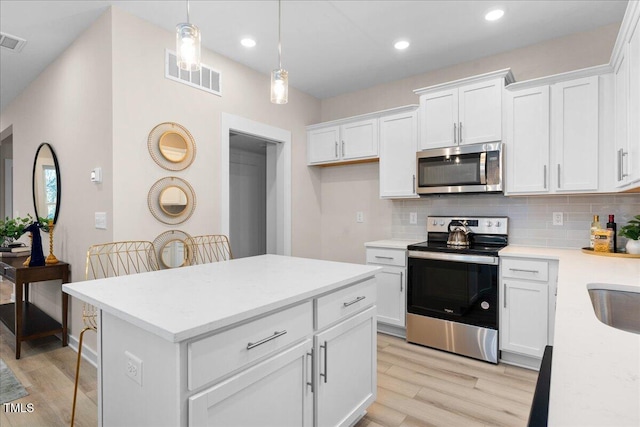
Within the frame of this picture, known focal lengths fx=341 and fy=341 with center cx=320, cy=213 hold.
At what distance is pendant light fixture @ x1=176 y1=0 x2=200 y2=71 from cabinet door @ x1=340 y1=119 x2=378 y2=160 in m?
2.42

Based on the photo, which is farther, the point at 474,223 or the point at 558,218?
the point at 474,223

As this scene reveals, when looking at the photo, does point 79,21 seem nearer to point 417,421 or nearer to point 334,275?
point 334,275

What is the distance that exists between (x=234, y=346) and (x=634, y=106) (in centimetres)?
241

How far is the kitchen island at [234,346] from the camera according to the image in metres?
1.04

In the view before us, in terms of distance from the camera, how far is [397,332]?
3348mm

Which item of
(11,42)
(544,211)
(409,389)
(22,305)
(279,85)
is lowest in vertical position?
(409,389)

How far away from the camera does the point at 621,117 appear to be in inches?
88.0

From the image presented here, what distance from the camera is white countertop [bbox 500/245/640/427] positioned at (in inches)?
21.0

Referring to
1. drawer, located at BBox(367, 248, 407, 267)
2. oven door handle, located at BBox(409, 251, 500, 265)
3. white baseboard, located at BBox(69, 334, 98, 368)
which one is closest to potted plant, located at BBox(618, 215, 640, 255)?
oven door handle, located at BBox(409, 251, 500, 265)

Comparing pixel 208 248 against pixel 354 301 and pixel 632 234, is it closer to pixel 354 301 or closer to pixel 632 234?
pixel 354 301

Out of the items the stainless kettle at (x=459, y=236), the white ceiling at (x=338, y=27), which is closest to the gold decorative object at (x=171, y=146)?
the white ceiling at (x=338, y=27)

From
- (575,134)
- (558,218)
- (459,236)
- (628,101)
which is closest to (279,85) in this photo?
(628,101)

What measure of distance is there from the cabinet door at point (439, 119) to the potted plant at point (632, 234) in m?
1.37

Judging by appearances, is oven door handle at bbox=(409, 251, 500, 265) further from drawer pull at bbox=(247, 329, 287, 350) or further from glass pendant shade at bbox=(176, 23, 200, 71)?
glass pendant shade at bbox=(176, 23, 200, 71)
